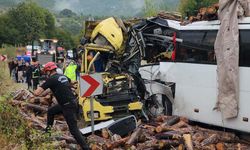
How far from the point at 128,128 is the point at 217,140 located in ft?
6.66

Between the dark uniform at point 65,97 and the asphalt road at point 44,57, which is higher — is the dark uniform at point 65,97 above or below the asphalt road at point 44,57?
above

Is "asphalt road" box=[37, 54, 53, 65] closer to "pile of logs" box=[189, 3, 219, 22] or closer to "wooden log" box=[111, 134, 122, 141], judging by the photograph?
"pile of logs" box=[189, 3, 219, 22]

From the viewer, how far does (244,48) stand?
9.62 metres

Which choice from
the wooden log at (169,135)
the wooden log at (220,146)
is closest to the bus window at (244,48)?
the wooden log at (220,146)

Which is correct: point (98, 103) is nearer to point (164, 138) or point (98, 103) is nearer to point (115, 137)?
point (115, 137)

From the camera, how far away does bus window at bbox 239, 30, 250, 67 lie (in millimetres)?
9531

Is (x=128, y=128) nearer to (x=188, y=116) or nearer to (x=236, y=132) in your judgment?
(x=188, y=116)

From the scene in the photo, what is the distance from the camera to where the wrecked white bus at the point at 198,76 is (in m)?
9.62

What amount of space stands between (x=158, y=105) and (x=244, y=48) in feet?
11.1

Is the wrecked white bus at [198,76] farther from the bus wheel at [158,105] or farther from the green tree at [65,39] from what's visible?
the green tree at [65,39]

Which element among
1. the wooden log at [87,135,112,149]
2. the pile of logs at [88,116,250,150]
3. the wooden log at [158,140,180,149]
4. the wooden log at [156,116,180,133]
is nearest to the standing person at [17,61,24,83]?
the wooden log at [156,116,180,133]

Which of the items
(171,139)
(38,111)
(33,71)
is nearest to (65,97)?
(171,139)

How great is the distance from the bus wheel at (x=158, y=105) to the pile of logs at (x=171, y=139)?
1169mm

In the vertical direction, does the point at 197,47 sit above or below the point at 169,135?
above
